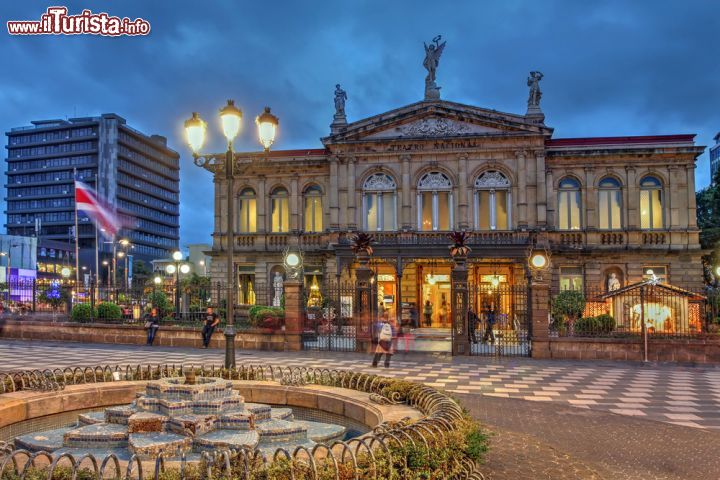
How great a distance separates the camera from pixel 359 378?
36.0 ft

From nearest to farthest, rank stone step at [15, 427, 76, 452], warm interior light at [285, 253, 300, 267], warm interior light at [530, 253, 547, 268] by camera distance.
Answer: stone step at [15, 427, 76, 452] < warm interior light at [530, 253, 547, 268] < warm interior light at [285, 253, 300, 267]

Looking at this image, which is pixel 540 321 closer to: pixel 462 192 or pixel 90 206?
pixel 462 192

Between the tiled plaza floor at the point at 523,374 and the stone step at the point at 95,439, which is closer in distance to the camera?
the stone step at the point at 95,439

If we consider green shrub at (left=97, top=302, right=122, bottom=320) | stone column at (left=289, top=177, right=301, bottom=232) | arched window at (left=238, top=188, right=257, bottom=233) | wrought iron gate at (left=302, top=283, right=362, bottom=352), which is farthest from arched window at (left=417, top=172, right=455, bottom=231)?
green shrub at (left=97, top=302, right=122, bottom=320)

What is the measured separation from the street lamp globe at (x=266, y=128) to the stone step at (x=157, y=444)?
22.8ft

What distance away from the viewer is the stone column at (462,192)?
122 ft

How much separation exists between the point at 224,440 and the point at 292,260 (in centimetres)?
2491

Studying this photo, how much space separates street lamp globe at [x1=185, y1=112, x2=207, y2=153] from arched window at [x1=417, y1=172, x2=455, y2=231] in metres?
26.0

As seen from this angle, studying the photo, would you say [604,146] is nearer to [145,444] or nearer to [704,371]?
[704,371]

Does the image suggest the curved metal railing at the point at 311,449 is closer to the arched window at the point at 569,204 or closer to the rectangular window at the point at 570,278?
the rectangular window at the point at 570,278

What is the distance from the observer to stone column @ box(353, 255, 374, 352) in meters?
22.9

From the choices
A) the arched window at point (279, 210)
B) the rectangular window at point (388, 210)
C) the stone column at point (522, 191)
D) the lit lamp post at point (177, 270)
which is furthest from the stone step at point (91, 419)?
the arched window at point (279, 210)

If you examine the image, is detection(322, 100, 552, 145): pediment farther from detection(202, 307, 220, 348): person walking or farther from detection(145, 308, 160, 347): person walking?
detection(202, 307, 220, 348): person walking

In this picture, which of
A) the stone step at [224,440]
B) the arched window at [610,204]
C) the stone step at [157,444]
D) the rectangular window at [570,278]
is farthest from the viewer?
the arched window at [610,204]
